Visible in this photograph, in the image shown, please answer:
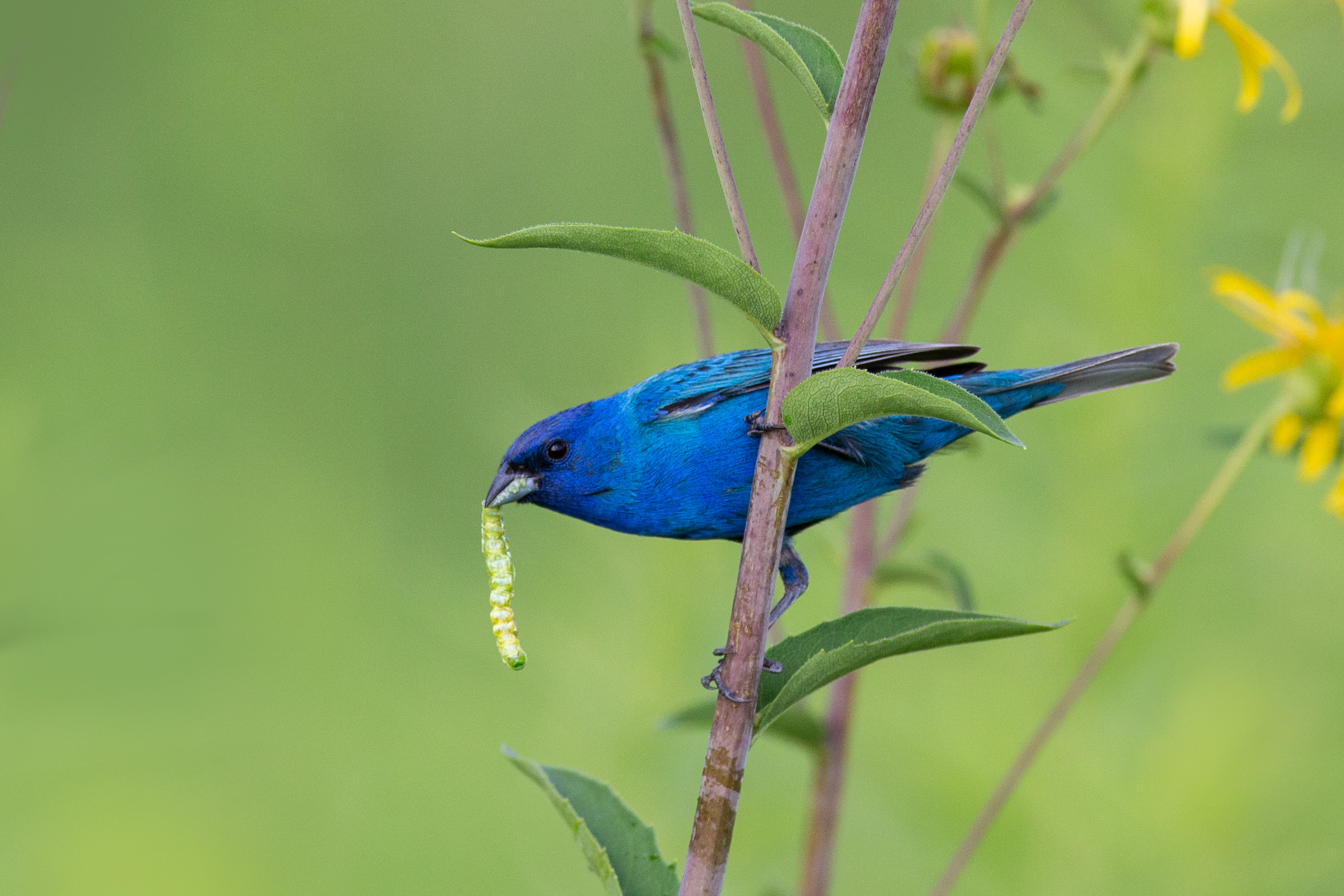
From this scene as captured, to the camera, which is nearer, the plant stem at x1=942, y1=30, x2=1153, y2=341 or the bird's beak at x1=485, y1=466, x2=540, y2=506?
the bird's beak at x1=485, y1=466, x2=540, y2=506

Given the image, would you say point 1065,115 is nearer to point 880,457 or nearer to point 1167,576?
point 1167,576

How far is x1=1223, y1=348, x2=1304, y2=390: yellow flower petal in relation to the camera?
5.57 ft

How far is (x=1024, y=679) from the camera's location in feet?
8.79

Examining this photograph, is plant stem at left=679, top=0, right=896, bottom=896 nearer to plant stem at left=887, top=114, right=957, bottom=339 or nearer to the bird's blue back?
the bird's blue back

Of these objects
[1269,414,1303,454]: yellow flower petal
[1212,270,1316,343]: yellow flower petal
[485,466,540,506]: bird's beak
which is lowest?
[485,466,540,506]: bird's beak

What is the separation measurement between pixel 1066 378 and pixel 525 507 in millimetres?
1327

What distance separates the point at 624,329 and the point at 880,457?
1.95 metres

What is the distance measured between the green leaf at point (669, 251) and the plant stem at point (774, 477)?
0.04 m

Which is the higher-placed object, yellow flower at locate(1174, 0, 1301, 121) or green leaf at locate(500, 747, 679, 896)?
yellow flower at locate(1174, 0, 1301, 121)

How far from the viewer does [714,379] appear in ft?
5.37

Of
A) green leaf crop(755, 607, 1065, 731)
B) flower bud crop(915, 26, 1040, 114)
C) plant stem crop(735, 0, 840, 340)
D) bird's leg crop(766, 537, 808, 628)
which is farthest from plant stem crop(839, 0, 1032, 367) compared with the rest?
flower bud crop(915, 26, 1040, 114)

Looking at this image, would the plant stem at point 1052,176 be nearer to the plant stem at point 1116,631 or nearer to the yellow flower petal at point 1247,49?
the yellow flower petal at point 1247,49

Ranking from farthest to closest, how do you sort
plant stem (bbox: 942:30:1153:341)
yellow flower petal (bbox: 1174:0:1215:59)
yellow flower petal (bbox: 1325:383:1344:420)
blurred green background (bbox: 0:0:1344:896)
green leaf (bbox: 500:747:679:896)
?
blurred green background (bbox: 0:0:1344:896), plant stem (bbox: 942:30:1153:341), yellow flower petal (bbox: 1325:383:1344:420), yellow flower petal (bbox: 1174:0:1215:59), green leaf (bbox: 500:747:679:896)

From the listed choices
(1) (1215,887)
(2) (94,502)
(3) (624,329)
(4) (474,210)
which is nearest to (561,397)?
(3) (624,329)
